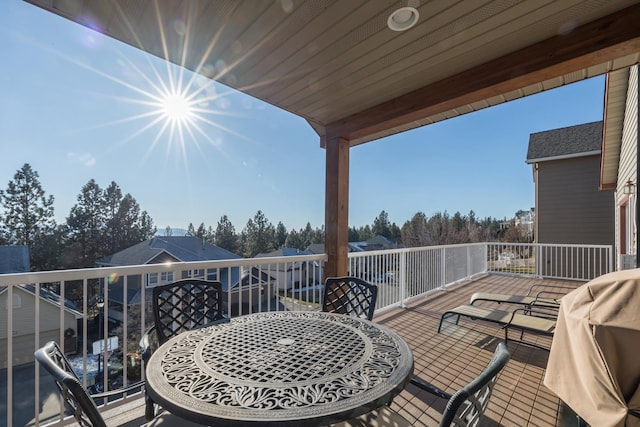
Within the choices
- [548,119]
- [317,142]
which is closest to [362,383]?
[317,142]

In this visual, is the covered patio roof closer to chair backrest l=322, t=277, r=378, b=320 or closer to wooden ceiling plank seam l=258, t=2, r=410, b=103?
wooden ceiling plank seam l=258, t=2, r=410, b=103

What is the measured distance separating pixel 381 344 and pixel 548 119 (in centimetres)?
1753

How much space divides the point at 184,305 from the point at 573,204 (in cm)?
1119

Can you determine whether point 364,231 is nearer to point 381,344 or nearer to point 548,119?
point 548,119

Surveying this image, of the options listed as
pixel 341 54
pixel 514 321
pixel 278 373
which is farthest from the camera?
pixel 514 321

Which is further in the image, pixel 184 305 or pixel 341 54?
pixel 341 54

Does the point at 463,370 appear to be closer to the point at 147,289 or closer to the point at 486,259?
the point at 147,289

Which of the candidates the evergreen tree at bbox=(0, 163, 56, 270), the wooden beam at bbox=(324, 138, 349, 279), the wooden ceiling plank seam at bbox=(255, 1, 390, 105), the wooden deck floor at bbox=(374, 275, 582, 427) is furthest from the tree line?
the wooden ceiling plank seam at bbox=(255, 1, 390, 105)

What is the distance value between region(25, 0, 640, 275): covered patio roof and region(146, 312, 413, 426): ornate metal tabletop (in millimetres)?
2108

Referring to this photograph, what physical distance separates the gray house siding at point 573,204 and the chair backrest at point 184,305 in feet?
35.2

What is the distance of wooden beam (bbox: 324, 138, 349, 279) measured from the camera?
384cm

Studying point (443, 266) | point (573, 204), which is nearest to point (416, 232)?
point (573, 204)

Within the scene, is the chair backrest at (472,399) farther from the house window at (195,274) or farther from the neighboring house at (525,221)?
the neighboring house at (525,221)

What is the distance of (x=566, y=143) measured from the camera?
948cm
